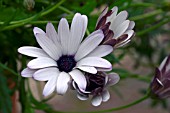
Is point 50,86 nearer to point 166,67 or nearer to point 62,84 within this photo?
point 62,84

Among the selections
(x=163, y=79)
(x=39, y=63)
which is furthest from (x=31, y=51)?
(x=163, y=79)

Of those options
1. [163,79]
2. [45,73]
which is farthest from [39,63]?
[163,79]

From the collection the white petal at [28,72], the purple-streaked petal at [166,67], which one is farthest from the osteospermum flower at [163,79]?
the white petal at [28,72]

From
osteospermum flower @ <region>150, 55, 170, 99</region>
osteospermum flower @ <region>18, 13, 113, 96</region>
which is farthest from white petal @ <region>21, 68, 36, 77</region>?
osteospermum flower @ <region>150, 55, 170, 99</region>

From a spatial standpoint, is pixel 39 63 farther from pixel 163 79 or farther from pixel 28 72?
pixel 163 79

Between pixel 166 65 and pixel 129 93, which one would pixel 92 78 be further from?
pixel 129 93

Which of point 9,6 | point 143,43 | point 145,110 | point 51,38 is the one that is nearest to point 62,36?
point 51,38

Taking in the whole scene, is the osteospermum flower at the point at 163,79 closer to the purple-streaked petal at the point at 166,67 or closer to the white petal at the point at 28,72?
the purple-streaked petal at the point at 166,67
